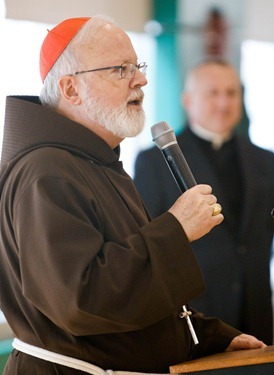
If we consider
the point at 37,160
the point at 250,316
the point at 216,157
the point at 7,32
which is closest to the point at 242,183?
the point at 216,157

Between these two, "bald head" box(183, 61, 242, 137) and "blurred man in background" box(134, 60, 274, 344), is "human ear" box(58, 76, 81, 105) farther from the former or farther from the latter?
"bald head" box(183, 61, 242, 137)

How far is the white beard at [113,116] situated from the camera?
242 cm

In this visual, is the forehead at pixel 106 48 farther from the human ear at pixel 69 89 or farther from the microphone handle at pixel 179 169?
the microphone handle at pixel 179 169

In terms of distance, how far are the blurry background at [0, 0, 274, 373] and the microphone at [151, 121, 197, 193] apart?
246 cm

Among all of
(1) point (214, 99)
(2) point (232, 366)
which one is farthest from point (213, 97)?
(2) point (232, 366)

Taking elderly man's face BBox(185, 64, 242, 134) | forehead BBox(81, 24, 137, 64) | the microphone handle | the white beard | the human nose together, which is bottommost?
elderly man's face BBox(185, 64, 242, 134)

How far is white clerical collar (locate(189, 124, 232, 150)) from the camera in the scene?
4.20 m

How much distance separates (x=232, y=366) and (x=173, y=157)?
61cm

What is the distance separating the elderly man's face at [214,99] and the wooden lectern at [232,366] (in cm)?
222

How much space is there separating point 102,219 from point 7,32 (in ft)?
9.20

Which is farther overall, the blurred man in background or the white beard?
the blurred man in background

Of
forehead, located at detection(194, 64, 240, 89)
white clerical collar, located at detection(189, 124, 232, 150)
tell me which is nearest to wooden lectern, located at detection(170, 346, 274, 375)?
white clerical collar, located at detection(189, 124, 232, 150)

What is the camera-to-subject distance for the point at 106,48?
2461 millimetres

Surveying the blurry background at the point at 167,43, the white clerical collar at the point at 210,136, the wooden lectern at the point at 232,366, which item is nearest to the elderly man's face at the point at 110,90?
the wooden lectern at the point at 232,366
